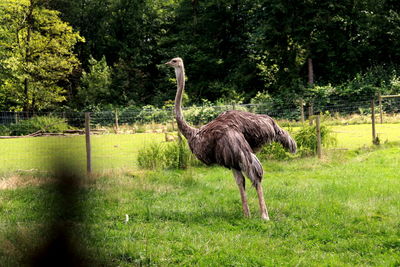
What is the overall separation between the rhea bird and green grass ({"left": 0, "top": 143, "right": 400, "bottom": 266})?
0.49 m

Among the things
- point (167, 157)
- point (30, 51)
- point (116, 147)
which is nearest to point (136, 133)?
point (116, 147)

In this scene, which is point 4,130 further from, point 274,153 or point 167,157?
point 274,153

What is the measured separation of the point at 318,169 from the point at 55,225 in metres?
8.15

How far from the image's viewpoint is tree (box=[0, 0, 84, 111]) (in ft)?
85.7

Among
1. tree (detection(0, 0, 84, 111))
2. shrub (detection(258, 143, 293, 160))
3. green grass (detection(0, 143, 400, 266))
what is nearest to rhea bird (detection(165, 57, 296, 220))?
green grass (detection(0, 143, 400, 266))

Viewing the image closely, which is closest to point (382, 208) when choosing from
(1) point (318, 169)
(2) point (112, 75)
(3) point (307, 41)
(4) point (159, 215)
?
(4) point (159, 215)

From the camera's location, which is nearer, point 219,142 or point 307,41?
point 219,142

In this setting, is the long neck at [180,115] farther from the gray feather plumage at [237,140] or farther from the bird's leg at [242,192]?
the bird's leg at [242,192]

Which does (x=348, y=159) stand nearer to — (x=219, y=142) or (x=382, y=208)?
(x=382, y=208)

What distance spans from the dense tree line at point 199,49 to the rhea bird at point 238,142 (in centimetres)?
1565

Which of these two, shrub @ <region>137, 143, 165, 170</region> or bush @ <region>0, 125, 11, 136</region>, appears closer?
shrub @ <region>137, 143, 165, 170</region>

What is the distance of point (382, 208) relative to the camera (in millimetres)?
5352

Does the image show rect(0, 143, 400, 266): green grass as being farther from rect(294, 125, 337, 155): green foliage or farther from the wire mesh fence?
rect(294, 125, 337, 155): green foliage

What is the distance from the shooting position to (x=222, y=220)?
508 cm
